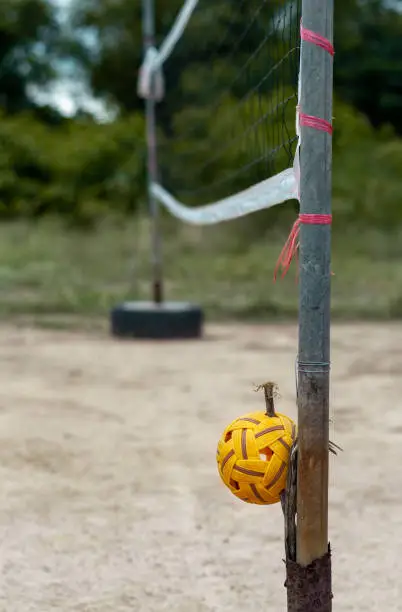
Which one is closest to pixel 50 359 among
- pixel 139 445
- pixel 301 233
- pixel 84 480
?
pixel 139 445

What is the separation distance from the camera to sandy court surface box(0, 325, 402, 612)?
3.34m

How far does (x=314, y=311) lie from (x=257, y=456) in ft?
1.37

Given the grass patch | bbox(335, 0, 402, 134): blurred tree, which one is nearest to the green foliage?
the grass patch

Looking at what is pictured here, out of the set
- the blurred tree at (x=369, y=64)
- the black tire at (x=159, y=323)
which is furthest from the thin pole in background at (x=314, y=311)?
the blurred tree at (x=369, y=64)

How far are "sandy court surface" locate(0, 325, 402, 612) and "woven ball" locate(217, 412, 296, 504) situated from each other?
0.50 m

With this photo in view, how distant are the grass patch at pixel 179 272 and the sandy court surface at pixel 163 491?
3369 mm

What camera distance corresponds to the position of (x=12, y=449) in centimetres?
514

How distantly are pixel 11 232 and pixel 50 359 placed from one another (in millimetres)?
11033

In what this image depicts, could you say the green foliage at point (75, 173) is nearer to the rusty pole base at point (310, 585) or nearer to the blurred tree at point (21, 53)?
the blurred tree at point (21, 53)

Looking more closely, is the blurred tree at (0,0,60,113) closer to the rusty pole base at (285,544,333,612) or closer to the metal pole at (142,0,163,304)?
the metal pole at (142,0,163,304)

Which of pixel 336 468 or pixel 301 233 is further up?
pixel 301 233

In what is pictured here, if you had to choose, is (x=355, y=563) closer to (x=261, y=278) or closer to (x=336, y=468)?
(x=336, y=468)

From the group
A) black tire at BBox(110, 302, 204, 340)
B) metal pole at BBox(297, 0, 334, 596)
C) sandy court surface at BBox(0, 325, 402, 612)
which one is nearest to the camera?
metal pole at BBox(297, 0, 334, 596)

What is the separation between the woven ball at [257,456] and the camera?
2.79 metres
